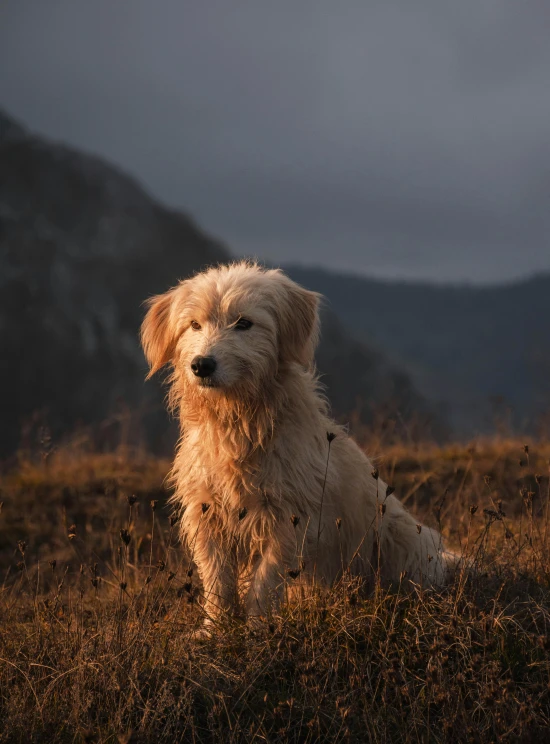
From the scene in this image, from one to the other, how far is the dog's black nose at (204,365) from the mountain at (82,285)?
2906 cm

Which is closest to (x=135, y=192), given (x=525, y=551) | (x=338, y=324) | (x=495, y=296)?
(x=338, y=324)

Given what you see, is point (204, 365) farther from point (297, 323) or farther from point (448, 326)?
point (448, 326)

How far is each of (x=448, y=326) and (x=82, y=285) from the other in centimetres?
3381

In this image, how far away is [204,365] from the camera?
14.3 feet

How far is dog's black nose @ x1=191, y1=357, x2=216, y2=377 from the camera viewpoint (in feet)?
14.3

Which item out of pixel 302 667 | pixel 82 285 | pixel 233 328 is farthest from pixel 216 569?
pixel 82 285

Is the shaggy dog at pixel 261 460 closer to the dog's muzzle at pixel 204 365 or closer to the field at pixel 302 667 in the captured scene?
the dog's muzzle at pixel 204 365

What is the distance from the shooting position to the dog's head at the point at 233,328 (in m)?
4.46

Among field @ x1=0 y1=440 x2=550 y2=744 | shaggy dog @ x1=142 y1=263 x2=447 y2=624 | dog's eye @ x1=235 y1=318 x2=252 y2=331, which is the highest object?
dog's eye @ x1=235 y1=318 x2=252 y2=331

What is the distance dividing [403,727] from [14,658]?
201cm

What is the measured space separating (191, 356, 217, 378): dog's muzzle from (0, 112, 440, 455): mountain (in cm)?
2906

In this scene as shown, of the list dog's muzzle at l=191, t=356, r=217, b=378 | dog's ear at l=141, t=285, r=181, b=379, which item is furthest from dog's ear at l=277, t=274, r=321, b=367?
dog's ear at l=141, t=285, r=181, b=379

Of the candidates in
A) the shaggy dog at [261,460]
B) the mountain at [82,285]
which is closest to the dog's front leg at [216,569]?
the shaggy dog at [261,460]

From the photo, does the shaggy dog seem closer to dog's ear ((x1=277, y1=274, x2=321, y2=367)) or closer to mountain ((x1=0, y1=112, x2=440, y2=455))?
dog's ear ((x1=277, y1=274, x2=321, y2=367))
